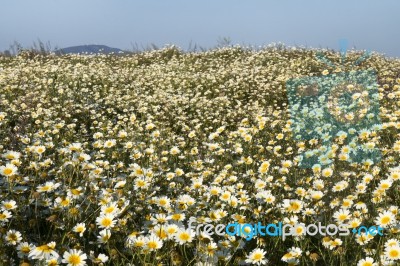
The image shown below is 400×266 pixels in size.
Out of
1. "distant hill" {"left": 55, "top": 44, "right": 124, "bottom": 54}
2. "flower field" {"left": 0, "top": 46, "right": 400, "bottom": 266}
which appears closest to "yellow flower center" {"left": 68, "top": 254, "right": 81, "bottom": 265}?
"flower field" {"left": 0, "top": 46, "right": 400, "bottom": 266}

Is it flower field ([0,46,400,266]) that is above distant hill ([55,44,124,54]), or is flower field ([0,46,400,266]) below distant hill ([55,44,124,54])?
below

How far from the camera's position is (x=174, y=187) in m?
4.07

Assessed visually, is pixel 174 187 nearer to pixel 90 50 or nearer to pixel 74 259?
pixel 74 259

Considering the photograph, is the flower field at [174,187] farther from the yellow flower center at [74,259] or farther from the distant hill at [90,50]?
the distant hill at [90,50]

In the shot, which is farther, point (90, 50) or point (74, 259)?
point (90, 50)

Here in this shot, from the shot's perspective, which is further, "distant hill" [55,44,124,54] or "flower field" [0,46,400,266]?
"distant hill" [55,44,124,54]

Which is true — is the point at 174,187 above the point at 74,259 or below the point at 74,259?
below

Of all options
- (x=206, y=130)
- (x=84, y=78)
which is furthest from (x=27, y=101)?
(x=206, y=130)

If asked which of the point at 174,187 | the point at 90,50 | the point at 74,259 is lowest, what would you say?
the point at 174,187

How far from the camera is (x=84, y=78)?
10.4 m

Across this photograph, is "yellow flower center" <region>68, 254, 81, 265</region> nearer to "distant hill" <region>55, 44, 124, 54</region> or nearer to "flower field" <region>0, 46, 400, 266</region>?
"flower field" <region>0, 46, 400, 266</region>

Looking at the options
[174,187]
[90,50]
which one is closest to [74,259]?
[174,187]

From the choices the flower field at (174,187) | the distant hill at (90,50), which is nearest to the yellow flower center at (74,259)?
the flower field at (174,187)

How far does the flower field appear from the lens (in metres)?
2.65
